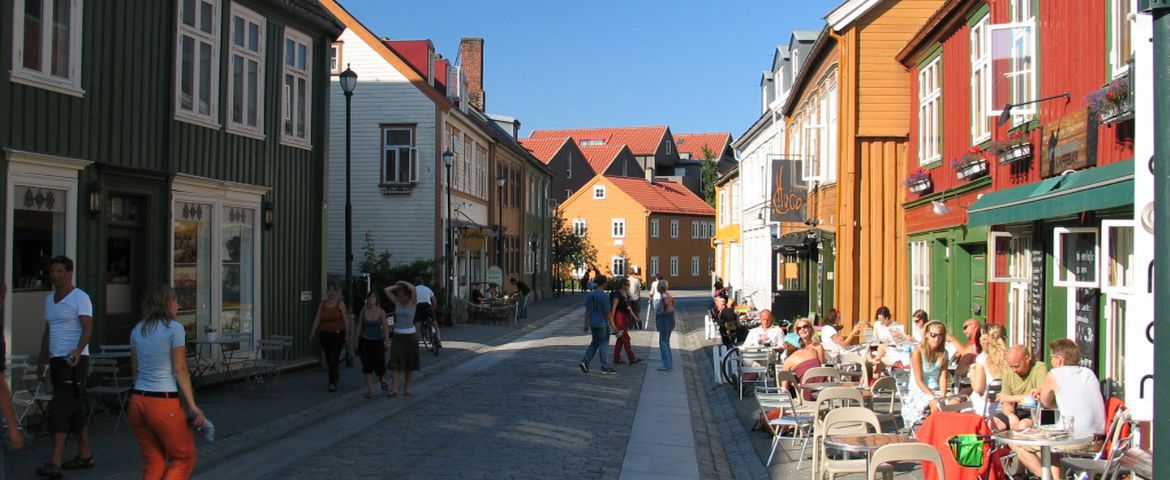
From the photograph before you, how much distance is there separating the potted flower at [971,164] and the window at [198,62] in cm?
997

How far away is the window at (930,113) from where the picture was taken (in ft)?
53.7

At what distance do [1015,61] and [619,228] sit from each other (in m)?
59.5

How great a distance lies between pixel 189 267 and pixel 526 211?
33.3 meters

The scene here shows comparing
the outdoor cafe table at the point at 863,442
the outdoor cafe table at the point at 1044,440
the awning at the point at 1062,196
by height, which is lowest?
the outdoor cafe table at the point at 863,442

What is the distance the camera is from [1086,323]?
10328mm

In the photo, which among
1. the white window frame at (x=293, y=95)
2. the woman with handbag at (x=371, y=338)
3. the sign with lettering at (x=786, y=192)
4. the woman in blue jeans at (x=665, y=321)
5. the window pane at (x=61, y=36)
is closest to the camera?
the window pane at (x=61, y=36)

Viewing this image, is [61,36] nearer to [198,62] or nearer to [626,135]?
[198,62]

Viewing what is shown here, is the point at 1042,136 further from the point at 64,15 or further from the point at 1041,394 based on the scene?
the point at 64,15

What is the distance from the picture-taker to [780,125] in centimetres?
3105

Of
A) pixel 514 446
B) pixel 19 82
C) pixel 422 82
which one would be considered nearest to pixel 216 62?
pixel 19 82

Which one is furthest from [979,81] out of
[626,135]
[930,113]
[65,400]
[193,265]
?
[626,135]

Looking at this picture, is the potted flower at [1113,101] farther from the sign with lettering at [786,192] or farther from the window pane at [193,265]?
the sign with lettering at [786,192]

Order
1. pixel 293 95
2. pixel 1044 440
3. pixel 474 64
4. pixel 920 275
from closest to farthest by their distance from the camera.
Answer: pixel 1044 440, pixel 293 95, pixel 920 275, pixel 474 64

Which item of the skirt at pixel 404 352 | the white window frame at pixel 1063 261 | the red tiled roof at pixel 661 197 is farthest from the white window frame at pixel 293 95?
the red tiled roof at pixel 661 197
